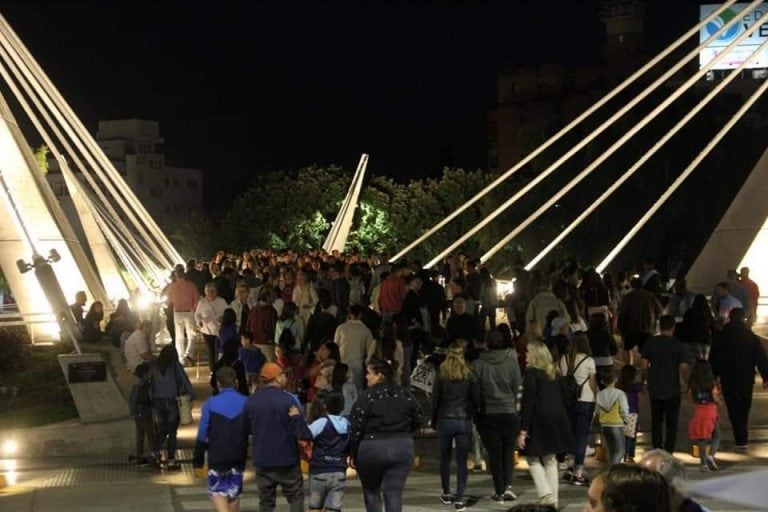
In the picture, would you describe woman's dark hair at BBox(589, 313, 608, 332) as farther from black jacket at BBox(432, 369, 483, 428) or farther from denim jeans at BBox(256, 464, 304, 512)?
denim jeans at BBox(256, 464, 304, 512)

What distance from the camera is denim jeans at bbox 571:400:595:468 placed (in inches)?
516

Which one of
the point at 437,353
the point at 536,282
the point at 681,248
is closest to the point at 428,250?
the point at 681,248

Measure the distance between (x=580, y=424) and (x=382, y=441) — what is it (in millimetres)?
3385

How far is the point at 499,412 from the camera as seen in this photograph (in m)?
12.3

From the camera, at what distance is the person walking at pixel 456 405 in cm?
1209

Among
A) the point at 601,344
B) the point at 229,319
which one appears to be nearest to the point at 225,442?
the point at 601,344

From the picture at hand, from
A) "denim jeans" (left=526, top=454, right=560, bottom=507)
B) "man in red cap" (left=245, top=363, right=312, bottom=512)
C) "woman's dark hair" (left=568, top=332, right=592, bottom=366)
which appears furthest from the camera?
"woman's dark hair" (left=568, top=332, right=592, bottom=366)

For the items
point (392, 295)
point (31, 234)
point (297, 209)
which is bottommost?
point (392, 295)

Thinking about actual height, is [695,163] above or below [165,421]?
above

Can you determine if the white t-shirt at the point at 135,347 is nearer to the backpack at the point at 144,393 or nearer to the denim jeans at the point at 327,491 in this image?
the backpack at the point at 144,393

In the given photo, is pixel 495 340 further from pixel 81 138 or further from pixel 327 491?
pixel 81 138

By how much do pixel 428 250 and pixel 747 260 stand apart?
159 ft

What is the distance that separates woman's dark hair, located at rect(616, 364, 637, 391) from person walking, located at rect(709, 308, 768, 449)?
2111 mm

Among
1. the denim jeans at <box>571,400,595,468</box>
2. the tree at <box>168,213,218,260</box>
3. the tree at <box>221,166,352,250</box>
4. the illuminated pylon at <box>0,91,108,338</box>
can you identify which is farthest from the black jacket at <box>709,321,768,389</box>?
the tree at <box>168,213,218,260</box>
